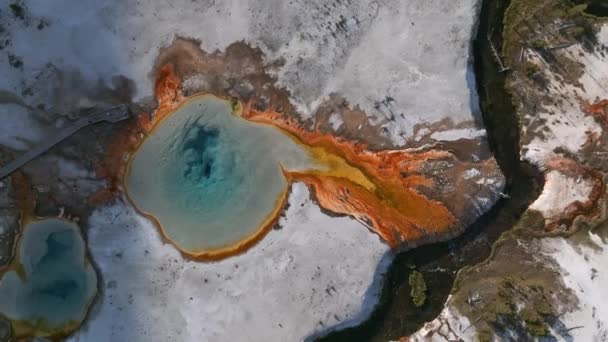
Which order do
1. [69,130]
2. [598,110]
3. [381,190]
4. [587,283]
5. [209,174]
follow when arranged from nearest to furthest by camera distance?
1. [587,283]
2. [598,110]
3. [69,130]
4. [381,190]
5. [209,174]

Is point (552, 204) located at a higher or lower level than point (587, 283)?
higher

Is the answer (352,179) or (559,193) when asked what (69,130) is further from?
(559,193)

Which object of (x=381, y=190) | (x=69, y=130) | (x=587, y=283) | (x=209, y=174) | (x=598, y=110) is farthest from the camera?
(x=209, y=174)

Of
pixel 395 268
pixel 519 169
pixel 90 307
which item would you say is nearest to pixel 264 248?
pixel 395 268

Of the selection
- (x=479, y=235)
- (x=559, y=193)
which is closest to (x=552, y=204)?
(x=559, y=193)

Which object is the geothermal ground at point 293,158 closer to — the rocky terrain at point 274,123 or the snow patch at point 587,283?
the rocky terrain at point 274,123

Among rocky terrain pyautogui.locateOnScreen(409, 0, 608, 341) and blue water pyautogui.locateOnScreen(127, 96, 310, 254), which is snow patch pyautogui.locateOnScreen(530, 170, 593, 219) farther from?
blue water pyautogui.locateOnScreen(127, 96, 310, 254)

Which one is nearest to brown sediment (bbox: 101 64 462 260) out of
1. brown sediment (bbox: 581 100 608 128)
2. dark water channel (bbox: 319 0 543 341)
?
dark water channel (bbox: 319 0 543 341)

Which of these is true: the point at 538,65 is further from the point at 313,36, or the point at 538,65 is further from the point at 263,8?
the point at 263,8
